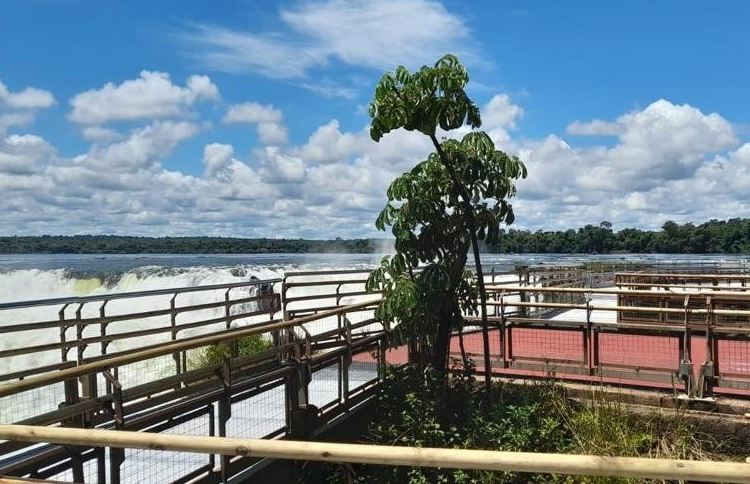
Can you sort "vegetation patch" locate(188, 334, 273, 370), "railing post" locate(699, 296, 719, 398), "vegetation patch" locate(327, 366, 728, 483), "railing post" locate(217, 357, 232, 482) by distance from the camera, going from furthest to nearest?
"vegetation patch" locate(188, 334, 273, 370)
"railing post" locate(699, 296, 719, 398)
"vegetation patch" locate(327, 366, 728, 483)
"railing post" locate(217, 357, 232, 482)

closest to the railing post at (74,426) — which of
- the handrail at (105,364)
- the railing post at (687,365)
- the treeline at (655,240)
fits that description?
the handrail at (105,364)

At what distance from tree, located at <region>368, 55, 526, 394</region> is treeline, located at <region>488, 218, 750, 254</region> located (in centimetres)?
8035

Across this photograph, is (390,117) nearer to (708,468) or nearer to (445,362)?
(445,362)

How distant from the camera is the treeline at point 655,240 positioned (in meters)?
89.1

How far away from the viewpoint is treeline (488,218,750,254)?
89062 millimetres

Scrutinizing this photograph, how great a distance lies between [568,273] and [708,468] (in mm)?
19618

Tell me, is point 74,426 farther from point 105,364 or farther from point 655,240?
point 655,240

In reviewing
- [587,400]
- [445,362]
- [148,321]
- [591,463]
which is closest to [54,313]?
[148,321]

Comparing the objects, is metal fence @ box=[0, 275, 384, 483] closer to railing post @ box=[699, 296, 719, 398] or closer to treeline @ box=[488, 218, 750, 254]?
railing post @ box=[699, 296, 719, 398]

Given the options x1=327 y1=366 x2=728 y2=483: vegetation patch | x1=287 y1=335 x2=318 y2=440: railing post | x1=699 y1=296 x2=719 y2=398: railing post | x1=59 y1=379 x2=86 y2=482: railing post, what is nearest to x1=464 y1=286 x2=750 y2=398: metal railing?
x1=699 y1=296 x2=719 y2=398: railing post

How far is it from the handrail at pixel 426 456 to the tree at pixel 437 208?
503 cm

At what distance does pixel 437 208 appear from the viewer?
7695 millimetres

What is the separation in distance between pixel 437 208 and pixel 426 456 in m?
5.53

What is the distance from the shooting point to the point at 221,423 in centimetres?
512
